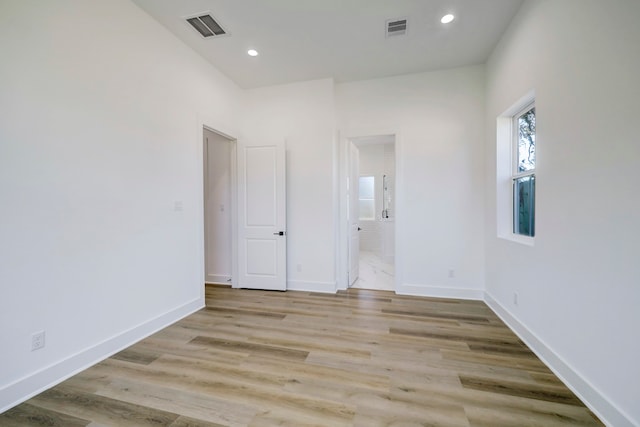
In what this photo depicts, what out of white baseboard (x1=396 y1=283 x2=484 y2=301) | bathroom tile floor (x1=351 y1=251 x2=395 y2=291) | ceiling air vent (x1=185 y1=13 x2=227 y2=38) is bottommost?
bathroom tile floor (x1=351 y1=251 x2=395 y2=291)

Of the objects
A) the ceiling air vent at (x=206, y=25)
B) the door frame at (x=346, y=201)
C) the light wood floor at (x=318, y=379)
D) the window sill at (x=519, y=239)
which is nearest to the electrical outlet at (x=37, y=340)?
the light wood floor at (x=318, y=379)

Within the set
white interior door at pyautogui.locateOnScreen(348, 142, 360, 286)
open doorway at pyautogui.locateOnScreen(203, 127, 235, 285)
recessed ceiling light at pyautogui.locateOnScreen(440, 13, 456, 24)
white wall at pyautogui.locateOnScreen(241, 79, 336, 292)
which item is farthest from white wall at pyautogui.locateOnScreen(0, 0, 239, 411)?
recessed ceiling light at pyautogui.locateOnScreen(440, 13, 456, 24)

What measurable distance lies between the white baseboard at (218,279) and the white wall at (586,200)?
3.98 m

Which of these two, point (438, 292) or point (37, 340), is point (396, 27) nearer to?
point (438, 292)

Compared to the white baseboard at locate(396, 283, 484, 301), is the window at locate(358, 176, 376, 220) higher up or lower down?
higher up

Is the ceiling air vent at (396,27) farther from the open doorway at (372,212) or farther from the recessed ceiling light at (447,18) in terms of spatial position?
the open doorway at (372,212)

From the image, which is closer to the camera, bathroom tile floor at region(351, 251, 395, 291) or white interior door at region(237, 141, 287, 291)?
white interior door at region(237, 141, 287, 291)

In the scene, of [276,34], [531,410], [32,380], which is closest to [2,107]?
[32,380]

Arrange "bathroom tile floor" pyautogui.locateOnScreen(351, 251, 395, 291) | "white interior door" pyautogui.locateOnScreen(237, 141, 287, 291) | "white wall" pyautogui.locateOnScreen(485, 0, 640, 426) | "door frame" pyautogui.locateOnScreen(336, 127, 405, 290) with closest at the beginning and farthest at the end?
"white wall" pyautogui.locateOnScreen(485, 0, 640, 426) → "door frame" pyautogui.locateOnScreen(336, 127, 405, 290) → "white interior door" pyautogui.locateOnScreen(237, 141, 287, 291) → "bathroom tile floor" pyautogui.locateOnScreen(351, 251, 395, 291)

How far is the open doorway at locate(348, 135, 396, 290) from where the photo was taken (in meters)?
4.66

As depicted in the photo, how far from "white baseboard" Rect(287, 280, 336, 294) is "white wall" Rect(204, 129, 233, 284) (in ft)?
3.64

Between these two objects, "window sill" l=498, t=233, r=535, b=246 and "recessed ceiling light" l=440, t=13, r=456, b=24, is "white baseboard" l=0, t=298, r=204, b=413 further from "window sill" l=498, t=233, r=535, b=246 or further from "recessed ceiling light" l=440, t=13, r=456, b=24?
"recessed ceiling light" l=440, t=13, r=456, b=24

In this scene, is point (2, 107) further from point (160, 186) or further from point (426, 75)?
point (426, 75)

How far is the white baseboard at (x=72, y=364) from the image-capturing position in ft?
5.78
